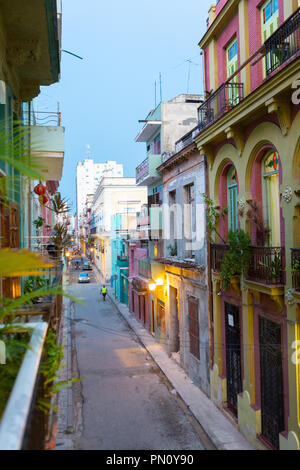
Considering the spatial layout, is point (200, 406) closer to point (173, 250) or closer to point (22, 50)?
point (173, 250)

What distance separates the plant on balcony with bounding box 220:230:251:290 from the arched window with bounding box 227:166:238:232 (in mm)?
1643

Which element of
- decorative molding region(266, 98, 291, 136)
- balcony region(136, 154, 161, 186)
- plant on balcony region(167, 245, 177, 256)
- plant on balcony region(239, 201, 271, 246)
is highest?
balcony region(136, 154, 161, 186)

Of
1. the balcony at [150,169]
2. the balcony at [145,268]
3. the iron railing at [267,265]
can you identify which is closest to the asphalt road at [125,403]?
the balcony at [145,268]

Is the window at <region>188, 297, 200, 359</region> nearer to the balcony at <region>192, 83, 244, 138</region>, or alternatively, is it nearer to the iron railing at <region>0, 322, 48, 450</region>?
the balcony at <region>192, 83, 244, 138</region>

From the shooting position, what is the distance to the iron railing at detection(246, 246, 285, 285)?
27.5 ft

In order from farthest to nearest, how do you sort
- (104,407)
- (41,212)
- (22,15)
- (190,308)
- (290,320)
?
(41,212), (190,308), (104,407), (290,320), (22,15)

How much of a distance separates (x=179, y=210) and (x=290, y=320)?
29.3ft

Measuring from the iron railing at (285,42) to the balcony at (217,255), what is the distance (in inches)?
189

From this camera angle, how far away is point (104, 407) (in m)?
11.6

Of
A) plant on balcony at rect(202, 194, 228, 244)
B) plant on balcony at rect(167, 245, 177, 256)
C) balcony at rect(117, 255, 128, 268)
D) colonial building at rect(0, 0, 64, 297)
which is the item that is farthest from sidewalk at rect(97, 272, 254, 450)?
balcony at rect(117, 255, 128, 268)

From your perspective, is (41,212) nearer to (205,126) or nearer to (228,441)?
(205,126)

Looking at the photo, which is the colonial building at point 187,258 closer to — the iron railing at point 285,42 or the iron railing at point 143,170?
the iron railing at point 143,170

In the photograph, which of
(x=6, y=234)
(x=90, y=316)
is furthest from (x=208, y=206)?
(x=90, y=316)

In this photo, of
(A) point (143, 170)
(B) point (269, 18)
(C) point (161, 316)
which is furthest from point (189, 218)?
(B) point (269, 18)
